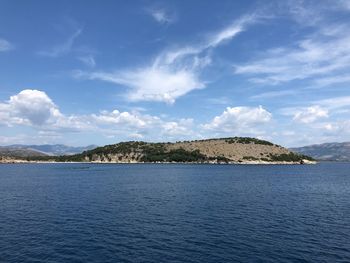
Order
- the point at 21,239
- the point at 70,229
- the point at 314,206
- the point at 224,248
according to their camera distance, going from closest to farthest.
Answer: the point at 224,248 < the point at 21,239 < the point at 70,229 < the point at 314,206

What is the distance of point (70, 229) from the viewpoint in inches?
2667

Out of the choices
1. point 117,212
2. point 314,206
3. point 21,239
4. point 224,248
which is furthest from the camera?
point 314,206

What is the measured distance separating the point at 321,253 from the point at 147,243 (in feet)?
91.3

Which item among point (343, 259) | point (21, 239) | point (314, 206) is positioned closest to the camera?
point (343, 259)

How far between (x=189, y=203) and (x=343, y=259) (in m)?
54.0

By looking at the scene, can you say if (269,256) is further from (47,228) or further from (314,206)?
(314,206)

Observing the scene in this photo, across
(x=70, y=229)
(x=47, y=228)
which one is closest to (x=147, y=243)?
(x=70, y=229)

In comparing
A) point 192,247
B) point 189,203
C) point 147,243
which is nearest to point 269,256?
point 192,247

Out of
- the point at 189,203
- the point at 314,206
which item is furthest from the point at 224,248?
the point at 314,206

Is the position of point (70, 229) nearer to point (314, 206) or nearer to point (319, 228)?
point (319, 228)

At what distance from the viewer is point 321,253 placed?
53562 millimetres

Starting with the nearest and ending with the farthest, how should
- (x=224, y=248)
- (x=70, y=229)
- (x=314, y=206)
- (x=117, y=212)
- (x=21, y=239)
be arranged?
(x=224, y=248) < (x=21, y=239) < (x=70, y=229) < (x=117, y=212) < (x=314, y=206)

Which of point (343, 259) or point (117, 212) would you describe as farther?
point (117, 212)

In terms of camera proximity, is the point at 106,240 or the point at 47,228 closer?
the point at 106,240
